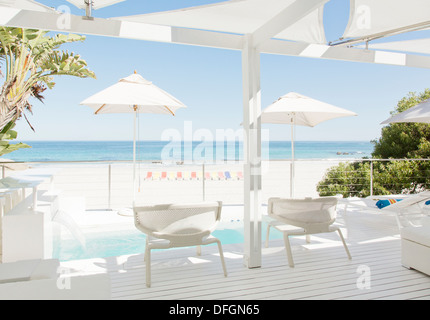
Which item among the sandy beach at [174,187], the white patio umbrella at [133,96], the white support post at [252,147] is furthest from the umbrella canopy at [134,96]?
the sandy beach at [174,187]

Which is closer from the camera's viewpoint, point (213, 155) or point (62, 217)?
point (62, 217)

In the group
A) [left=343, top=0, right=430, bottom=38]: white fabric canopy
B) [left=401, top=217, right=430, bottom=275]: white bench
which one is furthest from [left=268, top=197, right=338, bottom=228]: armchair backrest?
[left=343, top=0, right=430, bottom=38]: white fabric canopy

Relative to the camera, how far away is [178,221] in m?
3.03

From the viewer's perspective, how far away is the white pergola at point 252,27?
2851mm

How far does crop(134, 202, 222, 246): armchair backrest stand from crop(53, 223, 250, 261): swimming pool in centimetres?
124

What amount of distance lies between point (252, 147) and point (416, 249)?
72.8 inches

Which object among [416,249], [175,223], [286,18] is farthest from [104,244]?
[416,249]

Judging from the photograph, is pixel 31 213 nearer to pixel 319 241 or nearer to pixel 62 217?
pixel 62 217

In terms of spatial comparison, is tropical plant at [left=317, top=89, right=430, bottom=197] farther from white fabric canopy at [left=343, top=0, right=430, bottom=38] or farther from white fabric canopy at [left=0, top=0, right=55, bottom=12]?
white fabric canopy at [left=0, top=0, right=55, bottom=12]

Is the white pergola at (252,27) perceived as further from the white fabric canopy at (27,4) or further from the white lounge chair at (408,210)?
the white lounge chair at (408,210)

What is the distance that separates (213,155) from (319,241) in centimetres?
2771

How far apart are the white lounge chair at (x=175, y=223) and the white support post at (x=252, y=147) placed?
397 millimetres

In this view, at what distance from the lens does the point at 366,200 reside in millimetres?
6637
